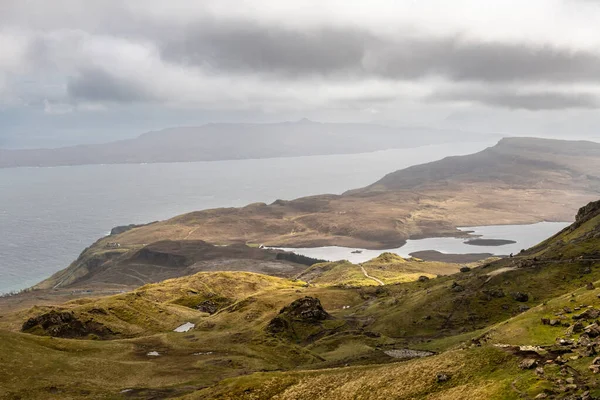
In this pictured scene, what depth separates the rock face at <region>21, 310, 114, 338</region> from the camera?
129500 millimetres

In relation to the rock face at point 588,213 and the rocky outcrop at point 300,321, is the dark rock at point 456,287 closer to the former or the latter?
the rocky outcrop at point 300,321

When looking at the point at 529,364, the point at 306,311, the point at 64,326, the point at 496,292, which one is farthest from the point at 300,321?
the point at 529,364

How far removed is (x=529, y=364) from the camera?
167 feet

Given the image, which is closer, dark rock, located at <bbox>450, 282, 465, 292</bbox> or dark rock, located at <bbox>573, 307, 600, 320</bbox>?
dark rock, located at <bbox>573, 307, 600, 320</bbox>

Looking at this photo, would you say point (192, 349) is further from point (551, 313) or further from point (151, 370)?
point (551, 313)

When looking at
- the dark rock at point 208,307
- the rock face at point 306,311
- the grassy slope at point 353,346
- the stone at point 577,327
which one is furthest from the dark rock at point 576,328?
the dark rock at point 208,307

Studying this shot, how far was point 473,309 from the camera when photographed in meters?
116

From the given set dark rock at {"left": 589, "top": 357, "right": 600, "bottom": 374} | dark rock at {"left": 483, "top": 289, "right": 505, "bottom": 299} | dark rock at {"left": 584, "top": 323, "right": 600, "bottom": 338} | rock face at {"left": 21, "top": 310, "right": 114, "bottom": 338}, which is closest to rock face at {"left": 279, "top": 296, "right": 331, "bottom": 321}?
dark rock at {"left": 483, "top": 289, "right": 505, "bottom": 299}

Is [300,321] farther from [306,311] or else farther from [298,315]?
[306,311]

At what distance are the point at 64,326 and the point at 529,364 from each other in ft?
388

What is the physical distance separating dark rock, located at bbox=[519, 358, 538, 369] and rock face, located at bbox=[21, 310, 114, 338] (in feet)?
371

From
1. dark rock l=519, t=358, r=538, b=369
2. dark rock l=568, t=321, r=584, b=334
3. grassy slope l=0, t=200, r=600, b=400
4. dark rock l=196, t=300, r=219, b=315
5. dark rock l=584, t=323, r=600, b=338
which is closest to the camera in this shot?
dark rock l=519, t=358, r=538, b=369

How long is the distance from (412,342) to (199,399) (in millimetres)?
52192

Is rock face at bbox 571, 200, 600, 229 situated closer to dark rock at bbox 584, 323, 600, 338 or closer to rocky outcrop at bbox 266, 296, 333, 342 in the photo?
rocky outcrop at bbox 266, 296, 333, 342
